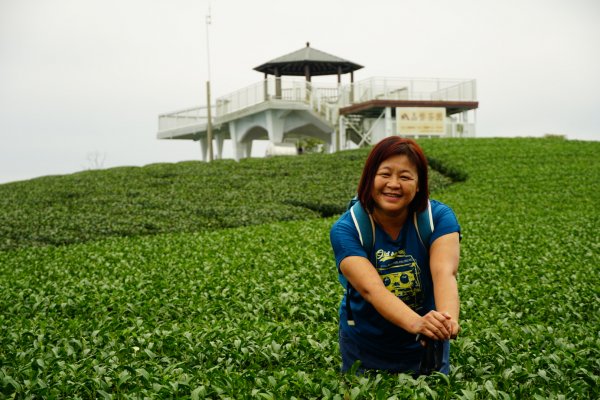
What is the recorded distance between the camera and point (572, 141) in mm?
31172

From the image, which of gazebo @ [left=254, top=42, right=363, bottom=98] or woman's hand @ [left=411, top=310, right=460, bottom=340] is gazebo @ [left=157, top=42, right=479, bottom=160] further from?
woman's hand @ [left=411, top=310, right=460, bottom=340]

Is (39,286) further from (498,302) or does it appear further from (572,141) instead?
(572,141)

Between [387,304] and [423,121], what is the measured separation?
29.1 metres

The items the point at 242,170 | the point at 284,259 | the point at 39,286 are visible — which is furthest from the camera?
the point at 242,170

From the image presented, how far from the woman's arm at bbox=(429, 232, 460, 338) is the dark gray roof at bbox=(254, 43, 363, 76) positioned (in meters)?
31.0

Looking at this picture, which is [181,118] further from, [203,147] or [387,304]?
[387,304]

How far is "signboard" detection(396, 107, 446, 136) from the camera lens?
103 ft

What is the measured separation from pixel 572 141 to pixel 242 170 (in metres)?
15.9

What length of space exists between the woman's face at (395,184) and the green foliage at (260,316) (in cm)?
91

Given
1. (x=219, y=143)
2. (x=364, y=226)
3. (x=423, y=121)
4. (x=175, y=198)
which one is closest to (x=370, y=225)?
(x=364, y=226)

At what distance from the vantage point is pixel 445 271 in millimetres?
3359

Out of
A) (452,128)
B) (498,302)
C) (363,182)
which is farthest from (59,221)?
(452,128)

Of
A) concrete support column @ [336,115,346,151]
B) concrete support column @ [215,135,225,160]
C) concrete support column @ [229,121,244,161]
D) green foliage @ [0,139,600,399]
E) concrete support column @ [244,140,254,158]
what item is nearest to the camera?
green foliage @ [0,139,600,399]

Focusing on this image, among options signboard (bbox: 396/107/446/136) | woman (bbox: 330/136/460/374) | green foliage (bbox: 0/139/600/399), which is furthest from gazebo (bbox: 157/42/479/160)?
woman (bbox: 330/136/460/374)
